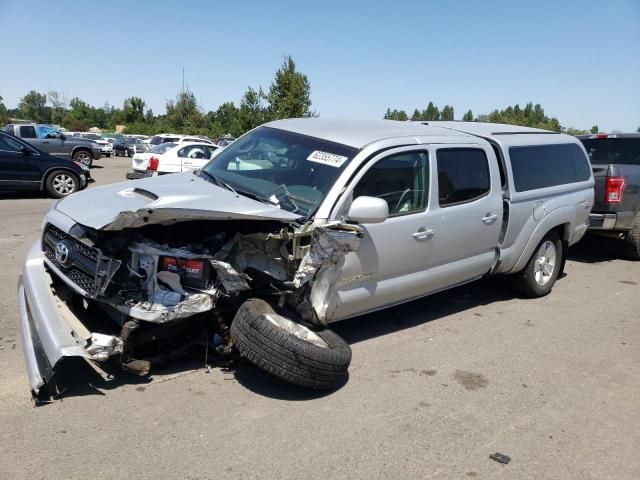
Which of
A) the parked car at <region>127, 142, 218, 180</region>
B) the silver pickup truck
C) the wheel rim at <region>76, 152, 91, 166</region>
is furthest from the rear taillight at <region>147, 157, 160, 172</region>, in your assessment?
the silver pickup truck

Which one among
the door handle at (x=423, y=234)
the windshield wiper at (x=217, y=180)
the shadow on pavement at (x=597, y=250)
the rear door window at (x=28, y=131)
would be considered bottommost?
the shadow on pavement at (x=597, y=250)

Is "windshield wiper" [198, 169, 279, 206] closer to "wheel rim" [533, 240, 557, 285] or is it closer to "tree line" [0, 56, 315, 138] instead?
"wheel rim" [533, 240, 557, 285]

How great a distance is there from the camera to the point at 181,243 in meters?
3.86

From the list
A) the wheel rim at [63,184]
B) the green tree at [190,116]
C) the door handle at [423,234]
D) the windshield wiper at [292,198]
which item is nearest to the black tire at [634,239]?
the door handle at [423,234]

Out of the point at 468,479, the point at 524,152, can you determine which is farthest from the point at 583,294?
the point at 468,479

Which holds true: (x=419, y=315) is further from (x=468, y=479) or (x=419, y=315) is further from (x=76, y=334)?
(x=76, y=334)

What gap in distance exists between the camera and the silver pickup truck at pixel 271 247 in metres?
3.57

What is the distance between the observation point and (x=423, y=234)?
463 cm

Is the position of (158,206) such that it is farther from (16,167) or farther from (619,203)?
→ (16,167)

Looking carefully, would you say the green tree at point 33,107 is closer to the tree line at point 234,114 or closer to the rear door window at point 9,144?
the tree line at point 234,114

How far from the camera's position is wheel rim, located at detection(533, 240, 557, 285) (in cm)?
622

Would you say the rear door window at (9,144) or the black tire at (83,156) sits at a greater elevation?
the rear door window at (9,144)

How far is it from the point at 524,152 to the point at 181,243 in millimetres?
3967

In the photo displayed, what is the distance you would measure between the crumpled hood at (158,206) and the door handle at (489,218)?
2.21 metres
